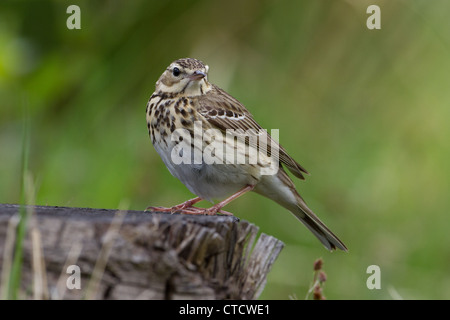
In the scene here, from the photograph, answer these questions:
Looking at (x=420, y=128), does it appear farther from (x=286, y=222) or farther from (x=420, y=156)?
(x=286, y=222)

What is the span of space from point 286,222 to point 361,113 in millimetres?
1605

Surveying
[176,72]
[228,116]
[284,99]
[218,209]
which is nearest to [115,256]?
[218,209]

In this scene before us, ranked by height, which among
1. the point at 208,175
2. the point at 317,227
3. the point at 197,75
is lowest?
the point at 317,227

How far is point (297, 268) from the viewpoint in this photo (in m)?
6.18

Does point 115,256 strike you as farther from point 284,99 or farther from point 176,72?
point 284,99

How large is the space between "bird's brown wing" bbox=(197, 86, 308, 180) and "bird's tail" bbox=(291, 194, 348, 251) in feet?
0.86

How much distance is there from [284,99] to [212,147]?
2.85 meters

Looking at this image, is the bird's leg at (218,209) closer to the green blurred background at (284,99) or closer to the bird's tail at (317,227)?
the bird's tail at (317,227)

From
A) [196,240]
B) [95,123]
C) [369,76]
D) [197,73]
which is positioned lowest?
[196,240]

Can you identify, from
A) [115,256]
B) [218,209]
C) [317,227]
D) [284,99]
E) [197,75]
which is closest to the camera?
[115,256]

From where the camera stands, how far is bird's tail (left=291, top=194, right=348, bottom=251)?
5.21 meters

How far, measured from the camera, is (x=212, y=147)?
184 inches

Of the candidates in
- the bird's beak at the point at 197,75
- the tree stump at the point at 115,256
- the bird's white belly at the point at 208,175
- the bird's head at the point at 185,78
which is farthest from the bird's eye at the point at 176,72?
the tree stump at the point at 115,256
